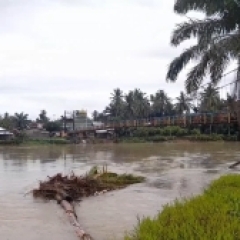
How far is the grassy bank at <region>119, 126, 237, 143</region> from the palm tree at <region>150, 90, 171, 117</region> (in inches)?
341

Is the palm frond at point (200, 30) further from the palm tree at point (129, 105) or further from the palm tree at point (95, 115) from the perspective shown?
the palm tree at point (95, 115)

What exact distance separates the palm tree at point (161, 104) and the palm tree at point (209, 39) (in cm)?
4888

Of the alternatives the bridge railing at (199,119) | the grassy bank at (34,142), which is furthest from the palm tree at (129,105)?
the bridge railing at (199,119)

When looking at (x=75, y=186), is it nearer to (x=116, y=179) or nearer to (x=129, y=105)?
(x=116, y=179)

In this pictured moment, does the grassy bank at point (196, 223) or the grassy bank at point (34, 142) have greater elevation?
the grassy bank at point (196, 223)

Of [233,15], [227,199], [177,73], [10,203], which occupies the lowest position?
[10,203]

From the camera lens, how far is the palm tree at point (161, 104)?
2544 inches

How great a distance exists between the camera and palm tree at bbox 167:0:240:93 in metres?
13.6

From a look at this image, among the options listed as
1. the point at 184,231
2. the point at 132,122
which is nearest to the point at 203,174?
the point at 184,231

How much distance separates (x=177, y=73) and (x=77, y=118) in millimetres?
59084

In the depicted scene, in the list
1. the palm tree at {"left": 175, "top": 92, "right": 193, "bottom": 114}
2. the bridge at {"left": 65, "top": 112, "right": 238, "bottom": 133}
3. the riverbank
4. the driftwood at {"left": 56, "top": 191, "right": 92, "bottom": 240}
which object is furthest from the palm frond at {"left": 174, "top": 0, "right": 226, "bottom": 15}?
the palm tree at {"left": 175, "top": 92, "right": 193, "bottom": 114}

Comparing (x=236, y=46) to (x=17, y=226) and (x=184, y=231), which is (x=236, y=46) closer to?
(x=17, y=226)

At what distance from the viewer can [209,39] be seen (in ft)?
48.2

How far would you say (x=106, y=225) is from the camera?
7508 mm
